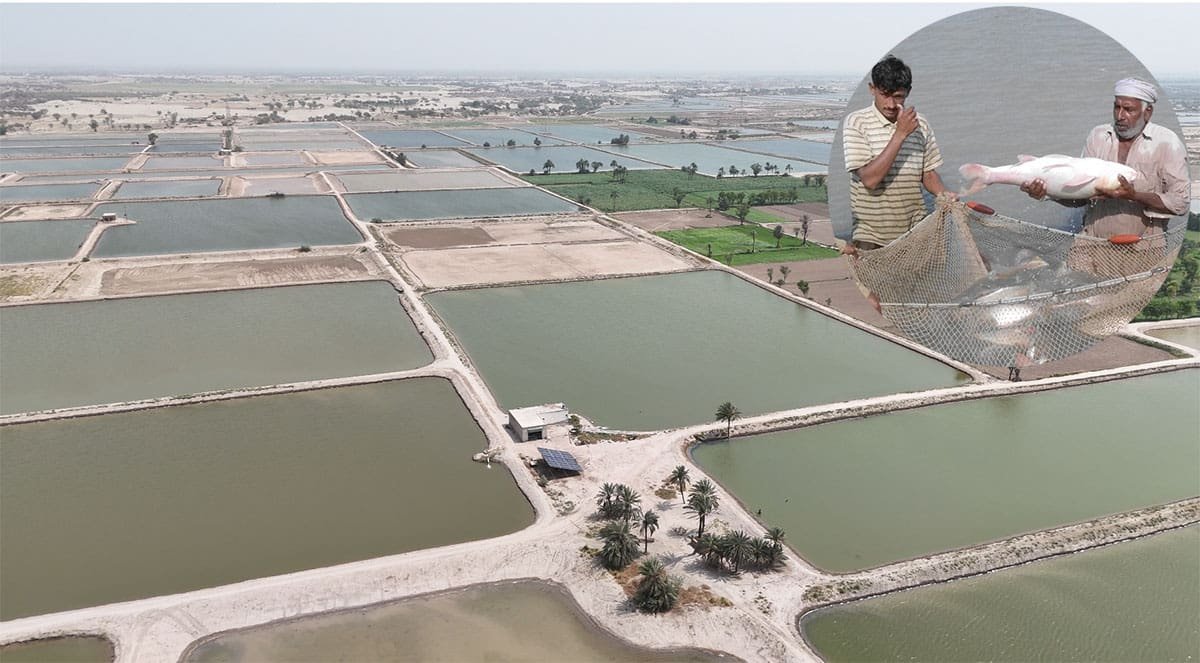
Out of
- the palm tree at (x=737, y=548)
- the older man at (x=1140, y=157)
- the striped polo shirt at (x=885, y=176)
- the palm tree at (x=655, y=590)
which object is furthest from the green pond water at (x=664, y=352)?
the older man at (x=1140, y=157)

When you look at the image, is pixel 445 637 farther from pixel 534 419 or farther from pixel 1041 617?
pixel 1041 617

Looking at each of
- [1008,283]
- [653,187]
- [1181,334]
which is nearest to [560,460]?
[1008,283]

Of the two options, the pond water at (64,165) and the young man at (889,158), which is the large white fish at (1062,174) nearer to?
the young man at (889,158)

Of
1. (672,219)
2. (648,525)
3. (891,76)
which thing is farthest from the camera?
(672,219)

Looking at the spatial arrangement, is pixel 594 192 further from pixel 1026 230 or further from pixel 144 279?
pixel 1026 230

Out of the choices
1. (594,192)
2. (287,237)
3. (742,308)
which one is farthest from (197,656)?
(594,192)

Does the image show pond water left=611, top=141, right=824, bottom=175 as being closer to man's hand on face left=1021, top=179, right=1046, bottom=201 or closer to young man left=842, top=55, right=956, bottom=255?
young man left=842, top=55, right=956, bottom=255
